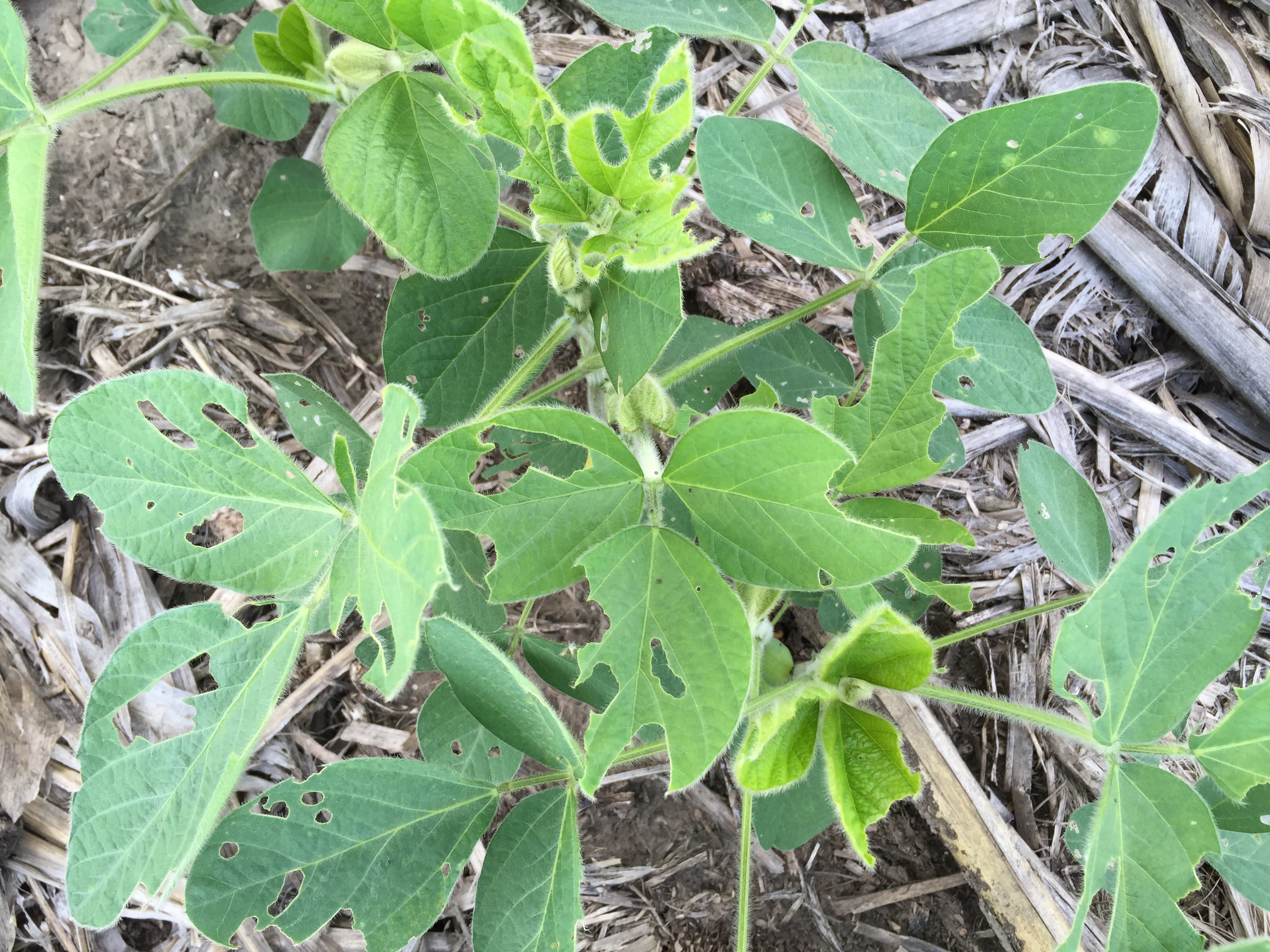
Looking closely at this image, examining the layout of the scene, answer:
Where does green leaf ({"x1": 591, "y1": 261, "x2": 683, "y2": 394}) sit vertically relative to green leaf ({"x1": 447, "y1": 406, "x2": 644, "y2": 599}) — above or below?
above

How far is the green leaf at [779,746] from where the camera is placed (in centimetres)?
96

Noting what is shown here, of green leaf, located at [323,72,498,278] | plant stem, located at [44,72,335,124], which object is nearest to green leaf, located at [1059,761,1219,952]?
green leaf, located at [323,72,498,278]

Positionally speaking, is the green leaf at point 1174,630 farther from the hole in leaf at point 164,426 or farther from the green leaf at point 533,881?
the hole in leaf at point 164,426

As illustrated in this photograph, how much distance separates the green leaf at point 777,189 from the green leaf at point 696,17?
0.17 meters

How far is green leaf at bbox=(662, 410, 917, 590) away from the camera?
919 mm

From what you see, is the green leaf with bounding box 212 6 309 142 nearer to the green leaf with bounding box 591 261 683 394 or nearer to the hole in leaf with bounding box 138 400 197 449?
the hole in leaf with bounding box 138 400 197 449

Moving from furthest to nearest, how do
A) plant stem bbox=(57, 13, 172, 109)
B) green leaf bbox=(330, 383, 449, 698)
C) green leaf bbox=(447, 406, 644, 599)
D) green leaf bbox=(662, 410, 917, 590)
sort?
plant stem bbox=(57, 13, 172, 109)
green leaf bbox=(447, 406, 644, 599)
green leaf bbox=(662, 410, 917, 590)
green leaf bbox=(330, 383, 449, 698)

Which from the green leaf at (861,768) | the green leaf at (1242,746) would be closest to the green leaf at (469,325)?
the green leaf at (861,768)

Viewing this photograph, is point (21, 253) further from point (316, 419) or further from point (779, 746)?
point (779, 746)

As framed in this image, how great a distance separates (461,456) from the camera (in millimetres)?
1025

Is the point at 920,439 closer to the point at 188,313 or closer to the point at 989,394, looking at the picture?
the point at 989,394

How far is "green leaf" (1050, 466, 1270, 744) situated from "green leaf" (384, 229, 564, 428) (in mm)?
982

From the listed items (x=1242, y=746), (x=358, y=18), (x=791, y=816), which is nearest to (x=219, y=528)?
(x=358, y=18)

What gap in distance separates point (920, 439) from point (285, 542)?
2.86ft
